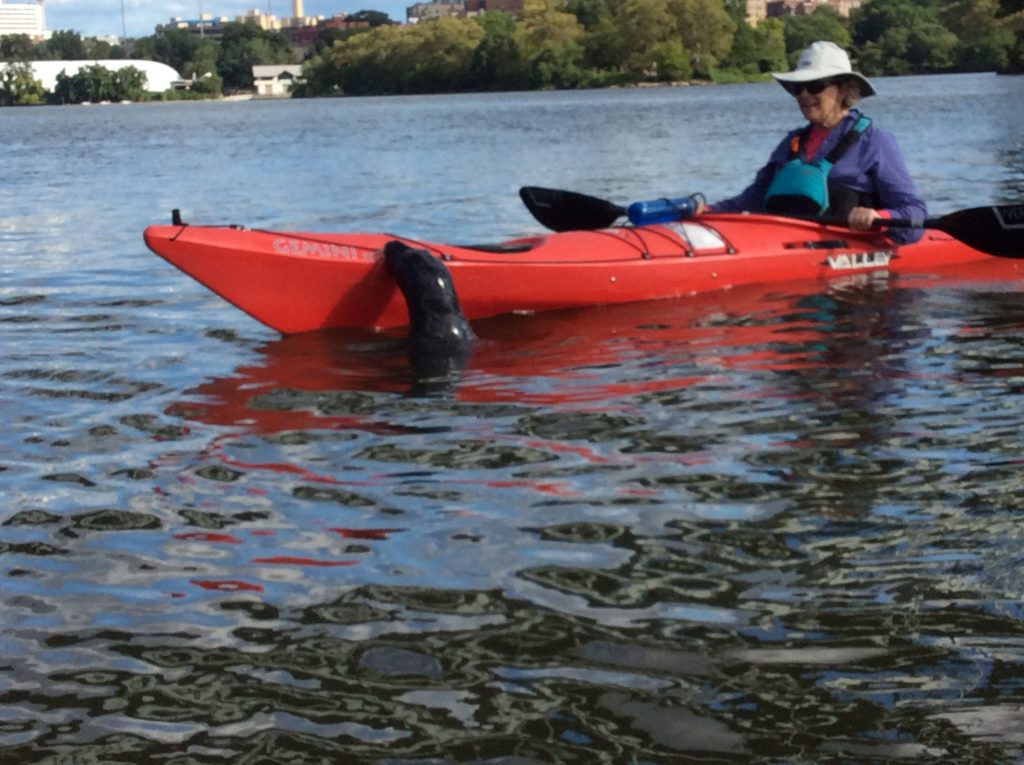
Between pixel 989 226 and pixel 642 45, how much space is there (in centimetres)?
12127

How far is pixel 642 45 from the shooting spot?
128000mm

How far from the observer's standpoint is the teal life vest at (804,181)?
31.0 feet

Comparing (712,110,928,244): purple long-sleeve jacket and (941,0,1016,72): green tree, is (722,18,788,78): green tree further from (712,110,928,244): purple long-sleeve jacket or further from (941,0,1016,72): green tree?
(712,110,928,244): purple long-sleeve jacket

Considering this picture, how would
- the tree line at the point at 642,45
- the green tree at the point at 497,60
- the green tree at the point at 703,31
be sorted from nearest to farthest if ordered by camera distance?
the green tree at the point at 703,31 < the tree line at the point at 642,45 < the green tree at the point at 497,60

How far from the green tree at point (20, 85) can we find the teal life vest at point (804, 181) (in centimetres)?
15789

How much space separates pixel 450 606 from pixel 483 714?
711 millimetres

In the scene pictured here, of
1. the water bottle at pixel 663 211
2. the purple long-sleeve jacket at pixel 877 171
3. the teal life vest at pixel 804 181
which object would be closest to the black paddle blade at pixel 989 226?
the purple long-sleeve jacket at pixel 877 171

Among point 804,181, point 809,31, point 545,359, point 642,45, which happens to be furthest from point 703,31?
point 545,359

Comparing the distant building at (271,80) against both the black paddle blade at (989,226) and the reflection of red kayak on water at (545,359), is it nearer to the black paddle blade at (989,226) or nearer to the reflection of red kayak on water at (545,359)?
Answer: the black paddle blade at (989,226)

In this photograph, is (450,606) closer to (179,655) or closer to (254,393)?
(179,655)

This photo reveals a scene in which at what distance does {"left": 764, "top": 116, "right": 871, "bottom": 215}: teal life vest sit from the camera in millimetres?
9453

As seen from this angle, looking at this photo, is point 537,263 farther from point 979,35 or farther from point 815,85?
point 979,35

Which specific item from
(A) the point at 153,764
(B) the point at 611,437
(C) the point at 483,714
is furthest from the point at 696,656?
(B) the point at 611,437

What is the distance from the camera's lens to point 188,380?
7953 millimetres
